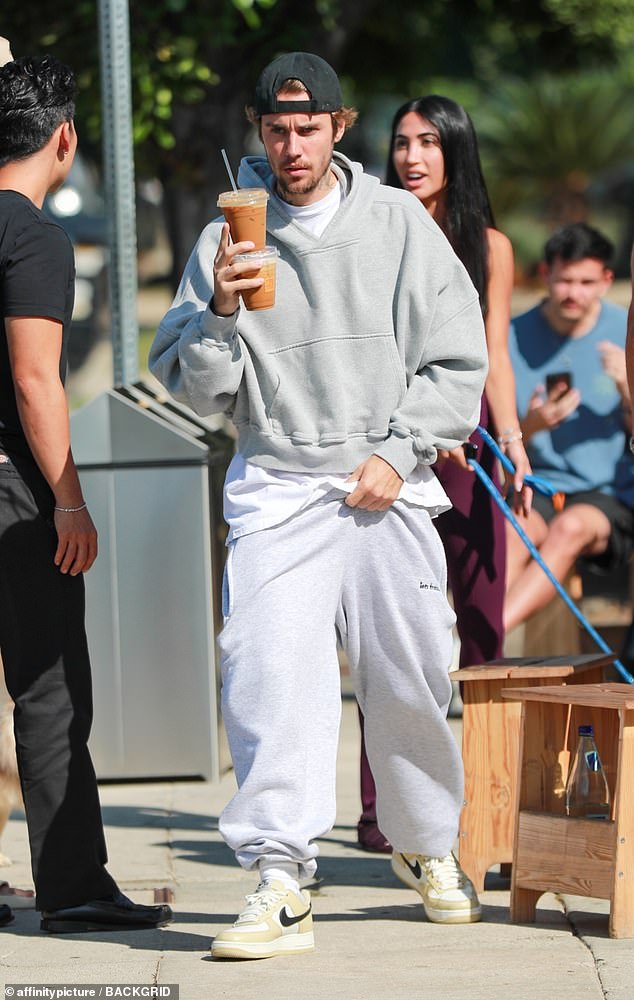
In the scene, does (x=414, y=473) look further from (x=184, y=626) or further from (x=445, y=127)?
(x=184, y=626)

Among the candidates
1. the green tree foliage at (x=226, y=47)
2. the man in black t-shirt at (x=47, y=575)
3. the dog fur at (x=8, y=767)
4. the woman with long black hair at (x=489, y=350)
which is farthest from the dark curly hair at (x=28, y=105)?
the green tree foliage at (x=226, y=47)

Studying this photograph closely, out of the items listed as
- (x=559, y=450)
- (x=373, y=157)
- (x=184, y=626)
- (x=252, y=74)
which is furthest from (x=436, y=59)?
(x=373, y=157)

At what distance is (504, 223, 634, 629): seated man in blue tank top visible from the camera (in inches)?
258

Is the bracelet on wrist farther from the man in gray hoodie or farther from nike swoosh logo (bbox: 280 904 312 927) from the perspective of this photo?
nike swoosh logo (bbox: 280 904 312 927)

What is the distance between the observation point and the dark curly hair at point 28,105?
12.8 ft

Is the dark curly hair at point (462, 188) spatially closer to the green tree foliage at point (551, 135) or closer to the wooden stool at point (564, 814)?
the wooden stool at point (564, 814)

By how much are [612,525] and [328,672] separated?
3030 millimetres

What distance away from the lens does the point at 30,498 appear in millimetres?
3898

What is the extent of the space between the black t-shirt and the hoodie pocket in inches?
20.5

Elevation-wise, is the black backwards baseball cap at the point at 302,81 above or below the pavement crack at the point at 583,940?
above

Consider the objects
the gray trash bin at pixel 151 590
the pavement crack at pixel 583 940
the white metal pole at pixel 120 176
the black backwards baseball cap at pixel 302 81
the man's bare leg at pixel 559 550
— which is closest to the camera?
the pavement crack at pixel 583 940

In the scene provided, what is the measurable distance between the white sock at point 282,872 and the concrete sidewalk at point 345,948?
0.17 meters

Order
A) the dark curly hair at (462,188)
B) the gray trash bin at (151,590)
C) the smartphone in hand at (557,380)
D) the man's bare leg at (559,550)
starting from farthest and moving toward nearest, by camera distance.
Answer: the smartphone in hand at (557,380) → the man's bare leg at (559,550) → the gray trash bin at (151,590) → the dark curly hair at (462,188)

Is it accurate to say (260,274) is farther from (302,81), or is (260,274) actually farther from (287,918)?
(287,918)
